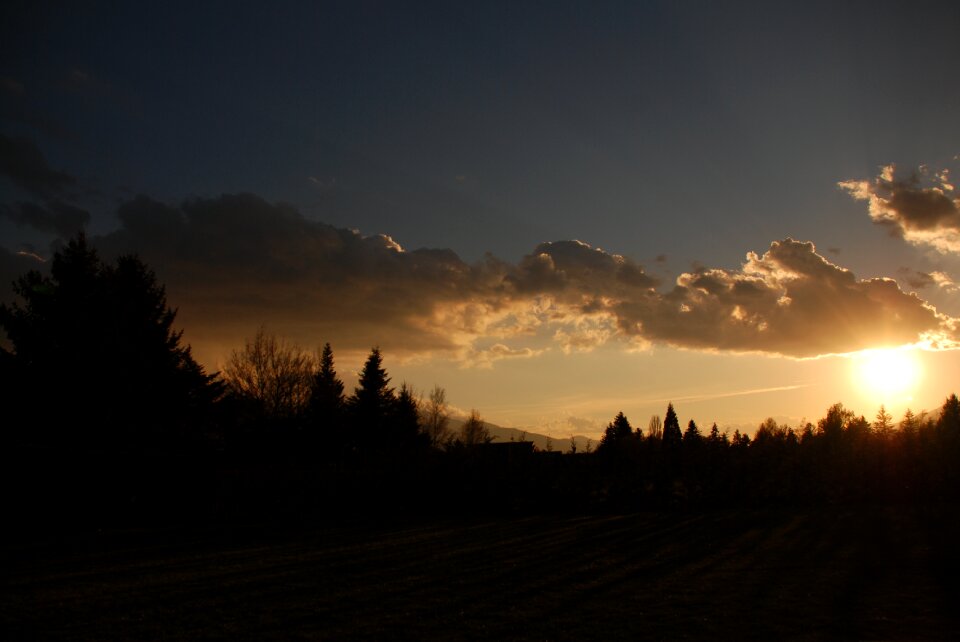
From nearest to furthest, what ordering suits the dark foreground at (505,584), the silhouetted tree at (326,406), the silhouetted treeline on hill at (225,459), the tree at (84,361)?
the dark foreground at (505,584) → the silhouetted treeline on hill at (225,459) → the tree at (84,361) → the silhouetted tree at (326,406)

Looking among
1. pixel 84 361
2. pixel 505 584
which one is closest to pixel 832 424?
pixel 505 584

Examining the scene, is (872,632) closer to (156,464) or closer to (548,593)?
(548,593)

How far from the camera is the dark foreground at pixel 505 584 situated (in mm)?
8242

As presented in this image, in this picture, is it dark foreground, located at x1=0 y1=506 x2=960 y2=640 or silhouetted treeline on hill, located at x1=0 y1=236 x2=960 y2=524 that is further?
silhouetted treeline on hill, located at x1=0 y1=236 x2=960 y2=524

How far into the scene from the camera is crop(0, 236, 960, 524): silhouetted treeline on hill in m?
24.0

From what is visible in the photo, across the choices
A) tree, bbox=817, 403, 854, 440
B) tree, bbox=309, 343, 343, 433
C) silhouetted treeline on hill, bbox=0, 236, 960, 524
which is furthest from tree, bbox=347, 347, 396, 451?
tree, bbox=817, 403, 854, 440

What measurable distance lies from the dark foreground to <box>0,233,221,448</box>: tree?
1252 centimetres

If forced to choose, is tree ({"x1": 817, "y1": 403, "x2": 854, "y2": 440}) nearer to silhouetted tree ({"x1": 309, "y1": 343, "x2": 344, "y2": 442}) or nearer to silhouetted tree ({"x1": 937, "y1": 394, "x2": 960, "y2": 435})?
silhouetted tree ({"x1": 937, "y1": 394, "x2": 960, "y2": 435})

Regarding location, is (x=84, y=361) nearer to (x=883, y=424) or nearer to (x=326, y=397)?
(x=326, y=397)

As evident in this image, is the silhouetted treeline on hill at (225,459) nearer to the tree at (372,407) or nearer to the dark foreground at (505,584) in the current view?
the dark foreground at (505,584)

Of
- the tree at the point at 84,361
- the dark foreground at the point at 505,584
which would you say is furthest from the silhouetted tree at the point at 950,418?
the tree at the point at 84,361

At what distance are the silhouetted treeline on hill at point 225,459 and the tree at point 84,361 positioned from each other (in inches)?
2.3

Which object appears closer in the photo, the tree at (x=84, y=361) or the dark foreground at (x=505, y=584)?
the dark foreground at (x=505, y=584)

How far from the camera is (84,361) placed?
30109 millimetres
